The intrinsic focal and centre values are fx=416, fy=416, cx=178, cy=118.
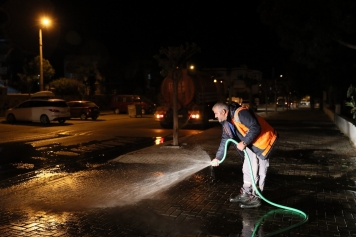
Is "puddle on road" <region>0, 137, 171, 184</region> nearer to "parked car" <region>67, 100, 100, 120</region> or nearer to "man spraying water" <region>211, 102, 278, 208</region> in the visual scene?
"man spraying water" <region>211, 102, 278, 208</region>

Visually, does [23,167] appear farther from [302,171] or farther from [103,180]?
[302,171]

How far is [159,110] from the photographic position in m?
22.8

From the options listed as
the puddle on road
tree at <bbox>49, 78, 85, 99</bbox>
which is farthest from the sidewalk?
tree at <bbox>49, 78, 85, 99</bbox>

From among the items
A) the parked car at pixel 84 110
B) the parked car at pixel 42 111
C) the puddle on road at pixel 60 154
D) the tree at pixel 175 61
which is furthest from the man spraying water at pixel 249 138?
the parked car at pixel 84 110

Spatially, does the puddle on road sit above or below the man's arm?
below

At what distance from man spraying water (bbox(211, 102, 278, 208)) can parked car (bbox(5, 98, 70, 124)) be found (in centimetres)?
2019

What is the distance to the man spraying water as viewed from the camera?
19.1 feet

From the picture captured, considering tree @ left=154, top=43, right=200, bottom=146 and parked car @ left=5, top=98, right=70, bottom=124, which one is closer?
tree @ left=154, top=43, right=200, bottom=146

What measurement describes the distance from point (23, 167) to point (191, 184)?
4.82m

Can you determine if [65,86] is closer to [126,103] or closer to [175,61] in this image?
[126,103]

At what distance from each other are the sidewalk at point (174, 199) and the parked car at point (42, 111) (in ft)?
49.1

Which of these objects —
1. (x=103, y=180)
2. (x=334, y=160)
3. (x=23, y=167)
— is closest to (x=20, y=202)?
(x=103, y=180)

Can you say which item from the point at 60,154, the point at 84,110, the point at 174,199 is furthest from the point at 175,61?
the point at 84,110

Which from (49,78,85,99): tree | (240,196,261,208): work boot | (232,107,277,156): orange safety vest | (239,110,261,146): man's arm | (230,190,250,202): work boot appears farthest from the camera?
(49,78,85,99): tree
